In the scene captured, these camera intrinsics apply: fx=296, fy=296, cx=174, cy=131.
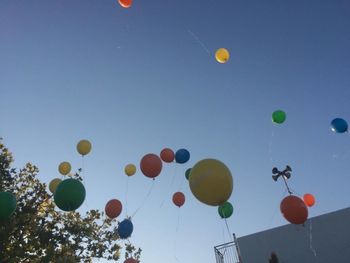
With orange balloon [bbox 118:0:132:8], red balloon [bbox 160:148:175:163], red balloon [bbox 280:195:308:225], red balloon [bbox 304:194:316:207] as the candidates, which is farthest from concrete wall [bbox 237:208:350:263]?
orange balloon [bbox 118:0:132:8]

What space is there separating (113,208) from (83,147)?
2.09m

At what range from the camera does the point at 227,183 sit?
187 inches

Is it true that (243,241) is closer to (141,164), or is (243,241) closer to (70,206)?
(141,164)

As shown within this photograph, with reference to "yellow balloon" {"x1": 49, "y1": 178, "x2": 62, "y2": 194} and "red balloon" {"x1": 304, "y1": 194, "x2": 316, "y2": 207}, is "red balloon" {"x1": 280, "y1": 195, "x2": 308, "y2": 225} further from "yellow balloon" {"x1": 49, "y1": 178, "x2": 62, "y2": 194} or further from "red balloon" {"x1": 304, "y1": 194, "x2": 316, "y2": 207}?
"yellow balloon" {"x1": 49, "y1": 178, "x2": 62, "y2": 194}

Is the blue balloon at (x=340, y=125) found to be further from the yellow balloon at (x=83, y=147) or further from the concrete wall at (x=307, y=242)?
the yellow balloon at (x=83, y=147)

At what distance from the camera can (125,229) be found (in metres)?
7.59

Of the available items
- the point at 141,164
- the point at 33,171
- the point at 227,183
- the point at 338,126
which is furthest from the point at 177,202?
the point at 33,171

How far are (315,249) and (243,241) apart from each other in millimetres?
2248

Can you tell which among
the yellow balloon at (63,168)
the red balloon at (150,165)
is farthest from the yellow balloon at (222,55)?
the yellow balloon at (63,168)

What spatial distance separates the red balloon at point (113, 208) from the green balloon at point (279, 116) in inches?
207

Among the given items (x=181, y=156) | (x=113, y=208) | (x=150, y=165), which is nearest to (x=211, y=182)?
(x=150, y=165)

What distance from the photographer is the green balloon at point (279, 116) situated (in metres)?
8.95

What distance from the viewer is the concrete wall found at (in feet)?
30.1

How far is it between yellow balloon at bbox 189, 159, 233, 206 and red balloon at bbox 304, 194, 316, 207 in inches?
203
